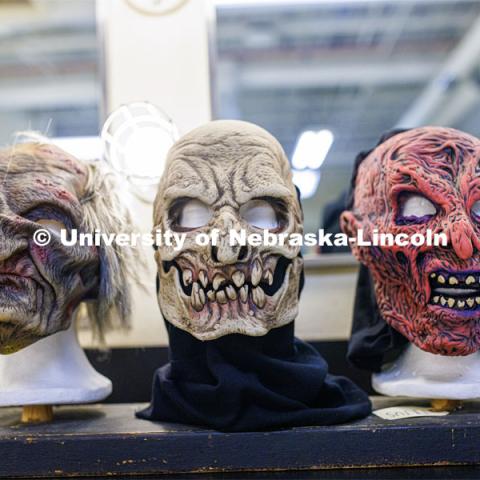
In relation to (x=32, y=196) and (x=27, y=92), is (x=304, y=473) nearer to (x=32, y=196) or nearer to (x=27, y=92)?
(x=32, y=196)

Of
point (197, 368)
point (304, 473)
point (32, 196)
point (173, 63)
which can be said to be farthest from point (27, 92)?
point (304, 473)

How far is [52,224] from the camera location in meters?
1.26

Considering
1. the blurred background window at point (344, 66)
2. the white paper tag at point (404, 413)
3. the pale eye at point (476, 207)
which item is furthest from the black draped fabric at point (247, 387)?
the blurred background window at point (344, 66)

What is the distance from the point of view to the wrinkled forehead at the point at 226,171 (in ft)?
3.96

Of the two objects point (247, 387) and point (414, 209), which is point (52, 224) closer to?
point (247, 387)

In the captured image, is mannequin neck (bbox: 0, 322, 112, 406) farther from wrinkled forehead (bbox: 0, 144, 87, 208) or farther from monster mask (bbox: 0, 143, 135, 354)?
wrinkled forehead (bbox: 0, 144, 87, 208)

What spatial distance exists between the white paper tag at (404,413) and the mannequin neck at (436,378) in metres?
0.03

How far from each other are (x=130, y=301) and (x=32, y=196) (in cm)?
32

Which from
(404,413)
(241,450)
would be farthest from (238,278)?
(404,413)

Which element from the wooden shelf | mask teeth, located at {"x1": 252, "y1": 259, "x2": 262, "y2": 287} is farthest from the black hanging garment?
mask teeth, located at {"x1": 252, "y1": 259, "x2": 262, "y2": 287}

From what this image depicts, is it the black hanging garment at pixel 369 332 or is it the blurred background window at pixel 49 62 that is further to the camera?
the blurred background window at pixel 49 62

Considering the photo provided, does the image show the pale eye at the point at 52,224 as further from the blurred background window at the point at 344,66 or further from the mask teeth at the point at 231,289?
the blurred background window at the point at 344,66

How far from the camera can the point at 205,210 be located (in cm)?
123

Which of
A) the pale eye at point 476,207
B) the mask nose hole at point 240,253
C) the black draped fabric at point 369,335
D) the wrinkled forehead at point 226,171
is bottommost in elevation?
the black draped fabric at point 369,335
